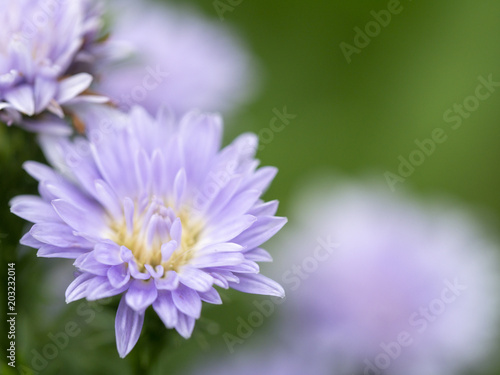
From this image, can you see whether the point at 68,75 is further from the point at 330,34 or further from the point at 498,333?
the point at 330,34

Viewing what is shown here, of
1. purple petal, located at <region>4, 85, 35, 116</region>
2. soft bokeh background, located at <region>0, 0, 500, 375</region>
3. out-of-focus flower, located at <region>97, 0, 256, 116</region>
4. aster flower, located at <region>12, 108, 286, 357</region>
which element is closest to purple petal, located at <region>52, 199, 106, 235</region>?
aster flower, located at <region>12, 108, 286, 357</region>

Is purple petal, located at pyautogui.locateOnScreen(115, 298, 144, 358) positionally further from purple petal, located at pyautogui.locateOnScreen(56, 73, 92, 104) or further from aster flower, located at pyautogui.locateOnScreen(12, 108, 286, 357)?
purple petal, located at pyautogui.locateOnScreen(56, 73, 92, 104)

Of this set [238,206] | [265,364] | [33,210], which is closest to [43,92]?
[33,210]

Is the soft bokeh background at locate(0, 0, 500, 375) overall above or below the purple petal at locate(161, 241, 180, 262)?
above

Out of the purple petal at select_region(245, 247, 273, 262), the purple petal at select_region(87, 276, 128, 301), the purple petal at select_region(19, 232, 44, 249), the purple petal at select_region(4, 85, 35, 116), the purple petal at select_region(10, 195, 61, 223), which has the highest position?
the purple petal at select_region(245, 247, 273, 262)

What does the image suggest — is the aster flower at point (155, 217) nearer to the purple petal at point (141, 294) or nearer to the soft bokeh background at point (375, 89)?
the purple petal at point (141, 294)

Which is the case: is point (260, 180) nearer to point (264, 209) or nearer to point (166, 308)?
point (264, 209)

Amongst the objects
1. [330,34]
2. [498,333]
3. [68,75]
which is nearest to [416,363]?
[498,333]

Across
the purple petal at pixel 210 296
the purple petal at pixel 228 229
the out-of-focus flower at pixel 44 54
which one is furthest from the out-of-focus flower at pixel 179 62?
the purple petal at pixel 210 296
